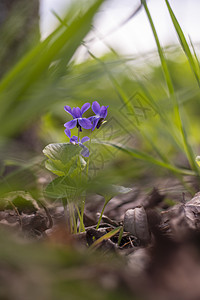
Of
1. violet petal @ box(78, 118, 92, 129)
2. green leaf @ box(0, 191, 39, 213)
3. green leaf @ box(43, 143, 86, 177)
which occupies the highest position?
violet petal @ box(78, 118, 92, 129)

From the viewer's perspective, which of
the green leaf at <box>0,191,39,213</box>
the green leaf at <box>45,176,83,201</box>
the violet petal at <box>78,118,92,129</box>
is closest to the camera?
the green leaf at <box>45,176,83,201</box>

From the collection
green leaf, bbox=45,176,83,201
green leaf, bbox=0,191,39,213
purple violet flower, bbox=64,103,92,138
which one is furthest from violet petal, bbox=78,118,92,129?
green leaf, bbox=0,191,39,213

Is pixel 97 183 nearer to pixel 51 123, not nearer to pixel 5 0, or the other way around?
pixel 5 0

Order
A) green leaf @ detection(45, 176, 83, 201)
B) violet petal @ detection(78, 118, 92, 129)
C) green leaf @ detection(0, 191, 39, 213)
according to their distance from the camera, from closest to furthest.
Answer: green leaf @ detection(45, 176, 83, 201) → violet petal @ detection(78, 118, 92, 129) → green leaf @ detection(0, 191, 39, 213)

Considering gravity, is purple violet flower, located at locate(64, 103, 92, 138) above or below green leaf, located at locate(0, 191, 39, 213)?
above

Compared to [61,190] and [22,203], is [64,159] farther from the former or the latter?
[22,203]

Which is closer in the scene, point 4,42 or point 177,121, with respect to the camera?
point 4,42


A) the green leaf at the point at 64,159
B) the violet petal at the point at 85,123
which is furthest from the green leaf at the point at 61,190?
the violet petal at the point at 85,123

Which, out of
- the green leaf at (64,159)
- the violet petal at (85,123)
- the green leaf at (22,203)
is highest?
the violet petal at (85,123)

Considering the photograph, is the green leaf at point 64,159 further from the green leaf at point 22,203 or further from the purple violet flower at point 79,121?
the green leaf at point 22,203

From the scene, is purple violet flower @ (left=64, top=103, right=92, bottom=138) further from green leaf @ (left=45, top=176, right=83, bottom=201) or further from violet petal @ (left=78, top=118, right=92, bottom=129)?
green leaf @ (left=45, top=176, right=83, bottom=201)

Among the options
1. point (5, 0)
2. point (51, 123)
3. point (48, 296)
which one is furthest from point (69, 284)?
point (51, 123)
